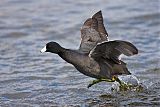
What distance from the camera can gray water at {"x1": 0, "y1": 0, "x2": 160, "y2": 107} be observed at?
8445mm

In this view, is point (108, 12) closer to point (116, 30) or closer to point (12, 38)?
point (116, 30)

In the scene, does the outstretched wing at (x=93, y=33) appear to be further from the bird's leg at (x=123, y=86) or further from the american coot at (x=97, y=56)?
the bird's leg at (x=123, y=86)

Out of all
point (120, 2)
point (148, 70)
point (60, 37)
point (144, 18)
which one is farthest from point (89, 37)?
point (120, 2)

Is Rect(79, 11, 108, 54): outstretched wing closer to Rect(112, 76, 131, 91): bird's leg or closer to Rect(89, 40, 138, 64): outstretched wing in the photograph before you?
Rect(89, 40, 138, 64): outstretched wing

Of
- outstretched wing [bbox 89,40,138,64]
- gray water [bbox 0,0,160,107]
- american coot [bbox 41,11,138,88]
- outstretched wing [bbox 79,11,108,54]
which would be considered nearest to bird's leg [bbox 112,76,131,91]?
american coot [bbox 41,11,138,88]

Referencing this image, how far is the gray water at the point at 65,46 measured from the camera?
27.7 ft

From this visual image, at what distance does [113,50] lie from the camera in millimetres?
7910

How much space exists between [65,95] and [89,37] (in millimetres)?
1018

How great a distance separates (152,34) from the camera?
475 inches

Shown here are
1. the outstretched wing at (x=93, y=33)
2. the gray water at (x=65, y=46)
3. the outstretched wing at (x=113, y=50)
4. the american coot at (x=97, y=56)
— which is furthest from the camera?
the outstretched wing at (x=93, y=33)

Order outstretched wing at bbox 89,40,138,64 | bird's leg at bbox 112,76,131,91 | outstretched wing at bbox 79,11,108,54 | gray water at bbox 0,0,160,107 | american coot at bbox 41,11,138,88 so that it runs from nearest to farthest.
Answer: outstretched wing at bbox 89,40,138,64 → american coot at bbox 41,11,138,88 → gray water at bbox 0,0,160,107 → outstretched wing at bbox 79,11,108,54 → bird's leg at bbox 112,76,131,91

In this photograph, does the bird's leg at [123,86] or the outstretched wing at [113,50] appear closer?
the outstretched wing at [113,50]

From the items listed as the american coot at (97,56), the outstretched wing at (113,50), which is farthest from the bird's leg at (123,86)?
the outstretched wing at (113,50)

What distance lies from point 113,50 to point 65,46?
3.66 metres
